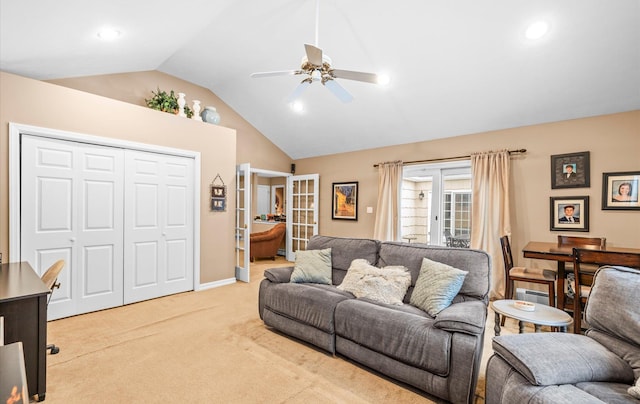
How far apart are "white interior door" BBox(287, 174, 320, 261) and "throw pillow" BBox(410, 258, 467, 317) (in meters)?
4.27

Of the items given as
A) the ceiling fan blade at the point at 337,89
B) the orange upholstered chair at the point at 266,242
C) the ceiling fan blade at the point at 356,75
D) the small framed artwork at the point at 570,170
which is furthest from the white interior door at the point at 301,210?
the small framed artwork at the point at 570,170

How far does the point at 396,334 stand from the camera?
7.09ft

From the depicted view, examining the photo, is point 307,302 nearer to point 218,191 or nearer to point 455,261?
point 455,261

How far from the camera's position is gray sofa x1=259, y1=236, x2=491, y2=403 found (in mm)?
1924

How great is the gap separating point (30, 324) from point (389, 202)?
4.74 meters

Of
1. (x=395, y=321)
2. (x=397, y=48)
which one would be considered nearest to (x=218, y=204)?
(x=397, y=48)

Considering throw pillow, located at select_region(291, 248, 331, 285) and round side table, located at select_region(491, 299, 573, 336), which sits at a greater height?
throw pillow, located at select_region(291, 248, 331, 285)

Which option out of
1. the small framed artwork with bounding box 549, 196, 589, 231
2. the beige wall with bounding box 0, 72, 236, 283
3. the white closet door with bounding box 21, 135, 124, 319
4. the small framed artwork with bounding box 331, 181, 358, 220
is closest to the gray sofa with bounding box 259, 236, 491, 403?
the beige wall with bounding box 0, 72, 236, 283

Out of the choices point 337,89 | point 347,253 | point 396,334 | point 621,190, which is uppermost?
point 337,89

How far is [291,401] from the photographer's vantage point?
6.56 ft

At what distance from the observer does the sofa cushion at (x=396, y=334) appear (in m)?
1.97

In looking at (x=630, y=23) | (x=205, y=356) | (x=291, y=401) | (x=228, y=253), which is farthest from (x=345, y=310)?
(x=630, y=23)

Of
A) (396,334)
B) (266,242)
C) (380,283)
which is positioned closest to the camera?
(396,334)

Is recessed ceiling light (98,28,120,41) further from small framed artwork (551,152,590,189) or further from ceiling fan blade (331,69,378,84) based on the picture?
small framed artwork (551,152,590,189)
